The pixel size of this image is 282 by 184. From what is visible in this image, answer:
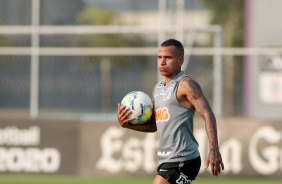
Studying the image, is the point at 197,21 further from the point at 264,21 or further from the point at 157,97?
the point at 157,97

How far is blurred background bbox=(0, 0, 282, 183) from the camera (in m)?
17.3

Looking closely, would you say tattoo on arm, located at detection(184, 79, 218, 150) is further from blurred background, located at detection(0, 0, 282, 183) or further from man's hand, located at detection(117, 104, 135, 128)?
blurred background, located at detection(0, 0, 282, 183)

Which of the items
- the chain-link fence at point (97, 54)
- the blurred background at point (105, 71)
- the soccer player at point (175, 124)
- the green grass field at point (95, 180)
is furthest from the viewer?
the chain-link fence at point (97, 54)

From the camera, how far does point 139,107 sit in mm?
9422

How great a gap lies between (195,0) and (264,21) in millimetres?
6608

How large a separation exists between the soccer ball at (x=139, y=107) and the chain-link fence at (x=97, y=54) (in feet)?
26.1

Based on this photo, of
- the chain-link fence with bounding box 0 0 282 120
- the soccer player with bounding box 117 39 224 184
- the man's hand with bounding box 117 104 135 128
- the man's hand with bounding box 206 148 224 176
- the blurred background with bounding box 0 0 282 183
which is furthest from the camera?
the chain-link fence with bounding box 0 0 282 120

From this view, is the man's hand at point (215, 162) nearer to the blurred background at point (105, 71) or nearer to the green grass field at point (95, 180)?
the green grass field at point (95, 180)

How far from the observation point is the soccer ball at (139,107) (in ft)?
30.9

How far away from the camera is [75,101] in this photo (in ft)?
74.8

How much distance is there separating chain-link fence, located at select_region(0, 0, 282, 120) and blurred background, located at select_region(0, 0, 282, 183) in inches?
0.9

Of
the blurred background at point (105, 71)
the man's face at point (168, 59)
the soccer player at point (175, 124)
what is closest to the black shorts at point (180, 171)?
the soccer player at point (175, 124)

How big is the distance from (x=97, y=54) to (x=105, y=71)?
4.07 metres

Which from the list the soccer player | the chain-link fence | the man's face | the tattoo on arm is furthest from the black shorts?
the chain-link fence
